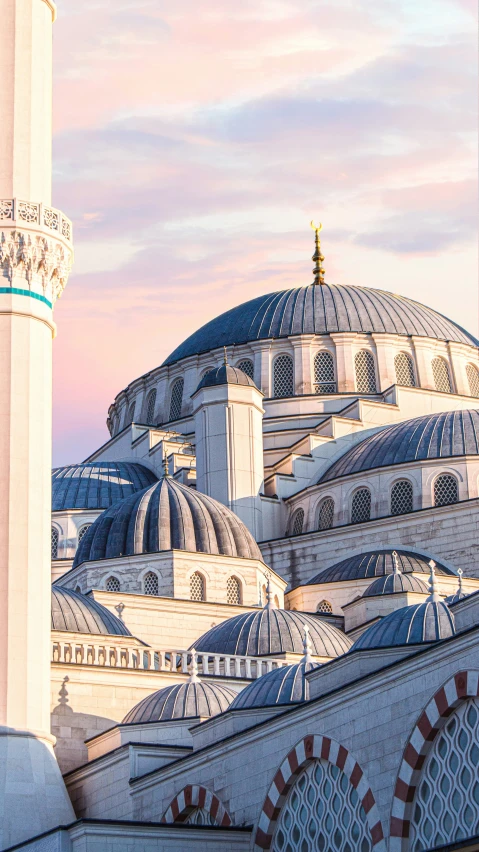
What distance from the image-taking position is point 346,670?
20.4 meters

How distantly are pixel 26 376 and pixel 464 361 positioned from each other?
23.4 m

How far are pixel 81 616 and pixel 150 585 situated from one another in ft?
13.4

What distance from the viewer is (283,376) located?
43250mm

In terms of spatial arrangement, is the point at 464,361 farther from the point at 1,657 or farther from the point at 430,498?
the point at 1,657

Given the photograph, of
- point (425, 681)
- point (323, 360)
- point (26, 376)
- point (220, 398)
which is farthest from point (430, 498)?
point (425, 681)

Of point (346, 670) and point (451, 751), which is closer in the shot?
point (451, 751)

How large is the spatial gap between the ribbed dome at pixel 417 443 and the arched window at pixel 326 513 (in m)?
0.60

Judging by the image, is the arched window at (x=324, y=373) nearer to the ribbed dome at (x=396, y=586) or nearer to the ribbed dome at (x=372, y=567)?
the ribbed dome at (x=372, y=567)

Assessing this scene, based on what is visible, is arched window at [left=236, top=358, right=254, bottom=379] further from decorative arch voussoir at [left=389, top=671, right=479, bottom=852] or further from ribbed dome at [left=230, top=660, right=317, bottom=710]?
decorative arch voussoir at [left=389, top=671, right=479, bottom=852]

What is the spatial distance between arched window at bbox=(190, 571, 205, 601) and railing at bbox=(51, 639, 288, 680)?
377 cm

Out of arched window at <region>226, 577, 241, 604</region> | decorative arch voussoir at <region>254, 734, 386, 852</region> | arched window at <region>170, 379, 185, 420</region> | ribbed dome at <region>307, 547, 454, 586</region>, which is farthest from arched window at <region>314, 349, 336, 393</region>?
decorative arch voussoir at <region>254, 734, 386, 852</region>

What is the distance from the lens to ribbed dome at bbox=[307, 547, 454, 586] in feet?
109

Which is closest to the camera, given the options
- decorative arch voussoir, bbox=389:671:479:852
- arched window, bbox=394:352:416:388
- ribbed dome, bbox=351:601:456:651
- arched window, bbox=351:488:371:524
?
decorative arch voussoir, bbox=389:671:479:852

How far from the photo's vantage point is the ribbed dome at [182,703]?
79.5ft
